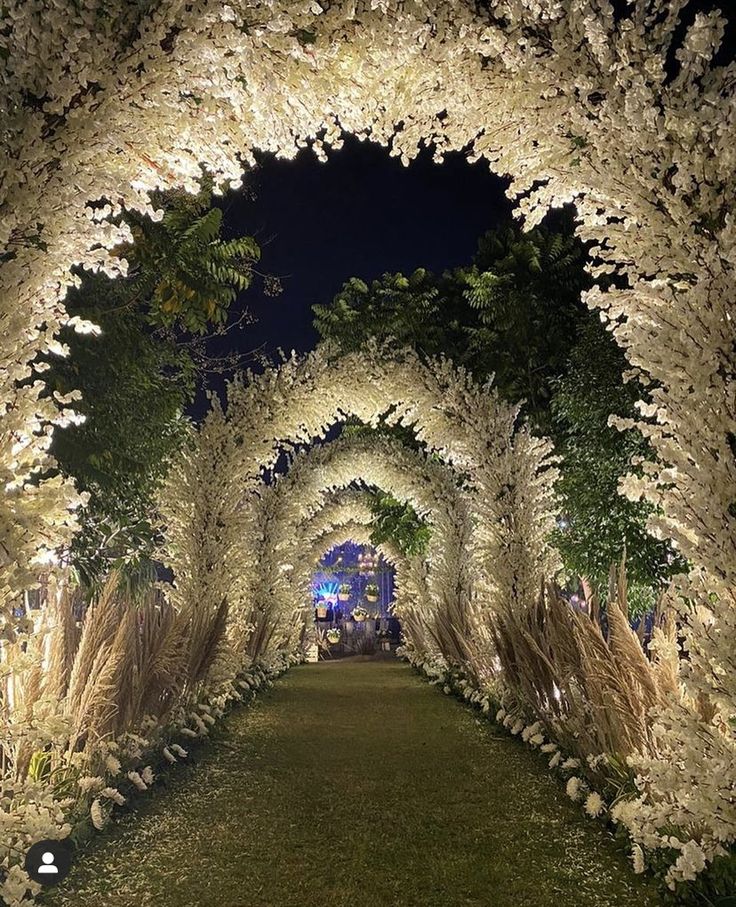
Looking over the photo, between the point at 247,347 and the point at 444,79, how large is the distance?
5900 mm

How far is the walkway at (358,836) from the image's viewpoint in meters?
2.69

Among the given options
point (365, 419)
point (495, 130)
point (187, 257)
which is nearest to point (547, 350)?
point (365, 419)

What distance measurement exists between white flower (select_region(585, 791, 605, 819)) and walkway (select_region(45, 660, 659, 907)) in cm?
8

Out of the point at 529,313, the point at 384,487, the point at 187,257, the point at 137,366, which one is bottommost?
the point at 137,366

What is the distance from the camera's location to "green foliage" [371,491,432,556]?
1528cm

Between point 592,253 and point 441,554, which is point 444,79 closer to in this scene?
point 592,253

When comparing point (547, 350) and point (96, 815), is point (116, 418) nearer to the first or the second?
point (96, 815)

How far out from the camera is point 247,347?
8586 millimetres

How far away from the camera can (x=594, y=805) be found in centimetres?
340

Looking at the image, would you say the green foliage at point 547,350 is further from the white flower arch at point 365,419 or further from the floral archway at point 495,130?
the floral archway at point 495,130

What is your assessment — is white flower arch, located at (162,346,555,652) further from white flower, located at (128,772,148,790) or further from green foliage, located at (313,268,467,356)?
green foliage, located at (313,268,467,356)

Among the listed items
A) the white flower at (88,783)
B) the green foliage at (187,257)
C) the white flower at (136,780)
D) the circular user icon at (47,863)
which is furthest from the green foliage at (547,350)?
the circular user icon at (47,863)

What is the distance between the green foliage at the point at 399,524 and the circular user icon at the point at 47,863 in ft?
40.0

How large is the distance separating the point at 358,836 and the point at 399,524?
12.2m
